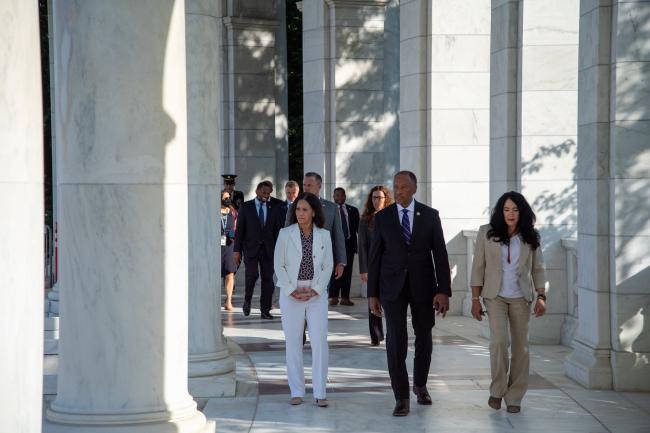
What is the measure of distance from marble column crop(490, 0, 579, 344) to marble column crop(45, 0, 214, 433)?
7.55 meters

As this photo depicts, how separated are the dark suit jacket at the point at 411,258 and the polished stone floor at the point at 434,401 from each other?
3.43 feet

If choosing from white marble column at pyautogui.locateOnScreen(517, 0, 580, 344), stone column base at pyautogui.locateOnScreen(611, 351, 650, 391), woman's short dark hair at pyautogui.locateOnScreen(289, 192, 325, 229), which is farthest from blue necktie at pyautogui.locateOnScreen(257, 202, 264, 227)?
stone column base at pyautogui.locateOnScreen(611, 351, 650, 391)

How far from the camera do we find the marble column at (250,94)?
2569cm

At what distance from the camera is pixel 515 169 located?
1461 centimetres

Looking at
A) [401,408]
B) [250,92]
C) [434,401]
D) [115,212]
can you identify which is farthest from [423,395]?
[250,92]

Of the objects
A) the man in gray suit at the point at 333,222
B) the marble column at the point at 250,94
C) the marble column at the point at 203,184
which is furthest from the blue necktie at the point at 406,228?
the marble column at the point at 250,94

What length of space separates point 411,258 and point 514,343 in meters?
1.14

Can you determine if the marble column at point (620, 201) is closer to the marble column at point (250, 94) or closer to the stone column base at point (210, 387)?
the stone column base at point (210, 387)

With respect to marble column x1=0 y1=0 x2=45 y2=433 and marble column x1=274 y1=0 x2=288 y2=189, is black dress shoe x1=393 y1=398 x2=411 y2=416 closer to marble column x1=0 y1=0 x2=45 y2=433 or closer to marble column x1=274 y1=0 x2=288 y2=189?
marble column x1=0 y1=0 x2=45 y2=433

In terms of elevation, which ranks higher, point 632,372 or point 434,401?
point 632,372

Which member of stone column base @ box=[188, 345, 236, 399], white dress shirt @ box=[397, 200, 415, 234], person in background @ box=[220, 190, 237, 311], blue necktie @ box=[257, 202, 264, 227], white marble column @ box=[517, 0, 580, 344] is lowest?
stone column base @ box=[188, 345, 236, 399]

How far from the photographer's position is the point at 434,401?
34.8 ft

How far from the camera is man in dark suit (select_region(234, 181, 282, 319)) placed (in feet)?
56.4

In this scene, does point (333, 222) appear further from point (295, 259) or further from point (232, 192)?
point (232, 192)
